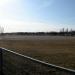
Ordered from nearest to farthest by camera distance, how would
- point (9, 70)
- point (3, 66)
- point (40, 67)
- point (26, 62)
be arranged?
point (40, 67)
point (26, 62)
point (9, 70)
point (3, 66)

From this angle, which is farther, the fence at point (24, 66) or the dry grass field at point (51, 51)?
the dry grass field at point (51, 51)

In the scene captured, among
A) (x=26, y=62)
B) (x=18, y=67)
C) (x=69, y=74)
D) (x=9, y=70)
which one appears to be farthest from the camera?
(x=9, y=70)

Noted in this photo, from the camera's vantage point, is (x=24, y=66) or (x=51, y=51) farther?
(x=51, y=51)

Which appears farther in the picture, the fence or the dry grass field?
the dry grass field

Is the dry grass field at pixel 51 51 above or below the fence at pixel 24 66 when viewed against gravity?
below

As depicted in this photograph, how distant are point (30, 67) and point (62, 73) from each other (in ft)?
5.60

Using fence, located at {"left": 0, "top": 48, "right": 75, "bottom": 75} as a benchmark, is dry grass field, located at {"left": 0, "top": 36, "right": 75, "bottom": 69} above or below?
below

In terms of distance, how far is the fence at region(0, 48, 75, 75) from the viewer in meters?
4.95

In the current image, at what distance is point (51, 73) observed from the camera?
5188 mm

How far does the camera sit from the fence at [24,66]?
495 cm

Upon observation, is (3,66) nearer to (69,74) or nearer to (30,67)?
(30,67)

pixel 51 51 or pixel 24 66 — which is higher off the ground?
pixel 24 66

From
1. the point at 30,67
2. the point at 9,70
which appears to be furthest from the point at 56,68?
the point at 9,70

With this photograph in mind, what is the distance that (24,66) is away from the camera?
6.82 metres
